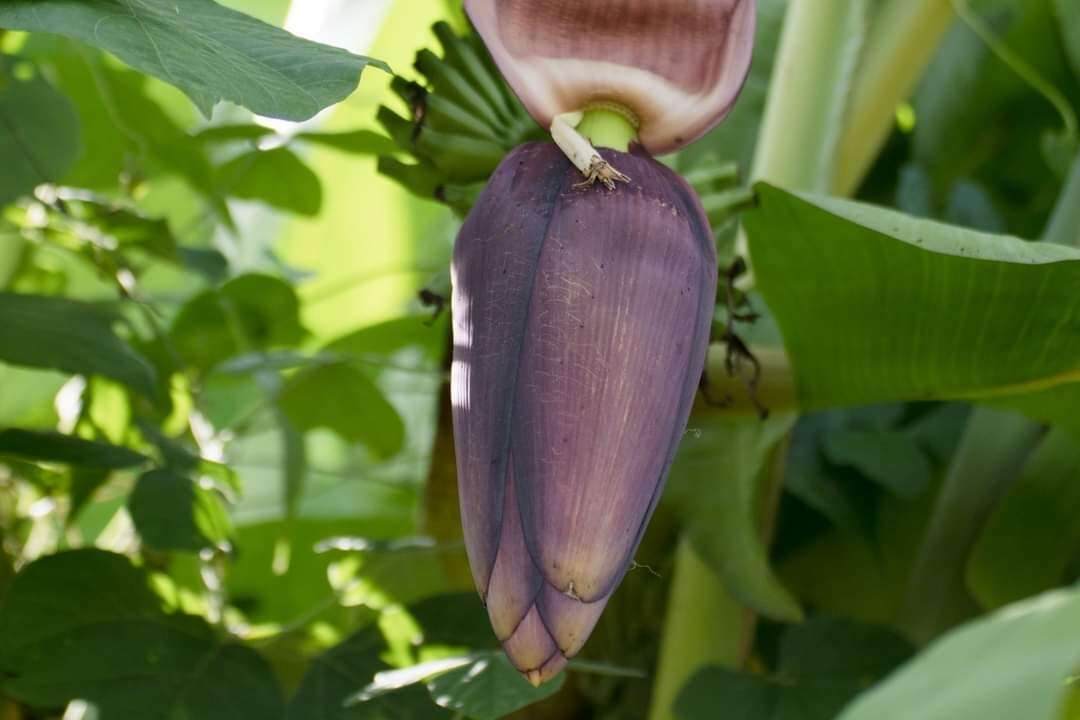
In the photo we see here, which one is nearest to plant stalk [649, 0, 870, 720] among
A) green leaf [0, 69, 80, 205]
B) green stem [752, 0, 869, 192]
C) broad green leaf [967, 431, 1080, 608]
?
green stem [752, 0, 869, 192]

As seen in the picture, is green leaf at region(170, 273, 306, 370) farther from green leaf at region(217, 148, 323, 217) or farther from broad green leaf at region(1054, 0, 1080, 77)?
broad green leaf at region(1054, 0, 1080, 77)

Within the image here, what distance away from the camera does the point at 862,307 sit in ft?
1.59

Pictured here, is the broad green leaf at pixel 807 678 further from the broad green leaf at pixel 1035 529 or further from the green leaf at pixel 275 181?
the green leaf at pixel 275 181

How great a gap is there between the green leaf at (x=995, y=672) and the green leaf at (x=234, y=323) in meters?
0.53

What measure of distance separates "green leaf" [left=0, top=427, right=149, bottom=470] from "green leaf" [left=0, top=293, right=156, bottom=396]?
0.03 meters

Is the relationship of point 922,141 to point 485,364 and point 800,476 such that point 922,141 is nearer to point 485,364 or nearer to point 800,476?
point 800,476

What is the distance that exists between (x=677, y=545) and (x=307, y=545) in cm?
25

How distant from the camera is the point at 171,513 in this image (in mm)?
497

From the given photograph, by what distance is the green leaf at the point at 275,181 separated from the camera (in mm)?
688

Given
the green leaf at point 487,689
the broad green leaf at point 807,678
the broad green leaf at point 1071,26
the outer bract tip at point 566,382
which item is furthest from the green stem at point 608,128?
the broad green leaf at point 1071,26

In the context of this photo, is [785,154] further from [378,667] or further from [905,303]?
[378,667]

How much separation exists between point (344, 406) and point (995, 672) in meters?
0.55

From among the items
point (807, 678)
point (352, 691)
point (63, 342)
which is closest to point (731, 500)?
point (807, 678)

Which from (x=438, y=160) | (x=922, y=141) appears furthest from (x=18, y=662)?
(x=922, y=141)
